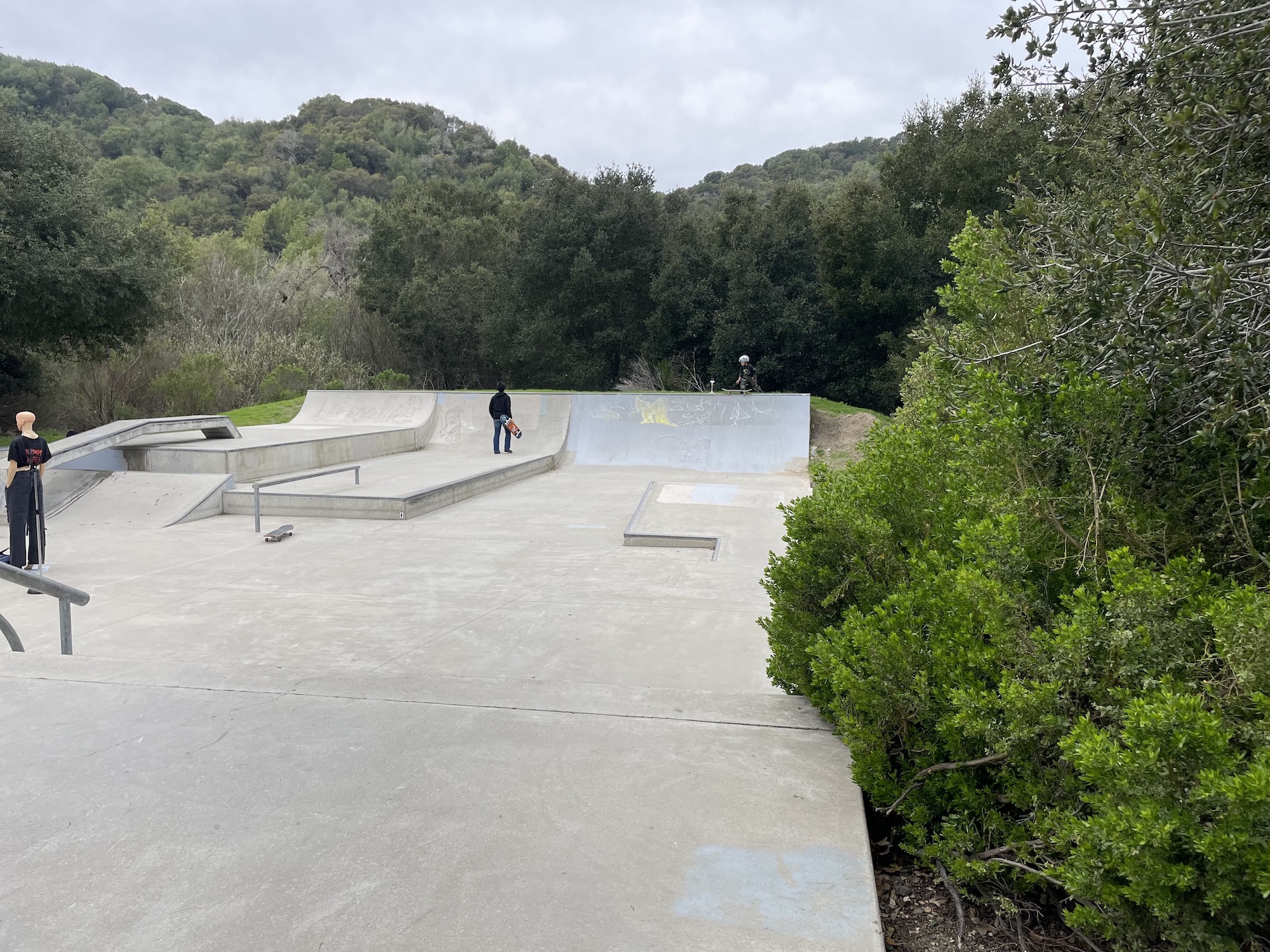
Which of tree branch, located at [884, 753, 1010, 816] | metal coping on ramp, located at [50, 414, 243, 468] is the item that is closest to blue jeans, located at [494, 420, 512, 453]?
metal coping on ramp, located at [50, 414, 243, 468]

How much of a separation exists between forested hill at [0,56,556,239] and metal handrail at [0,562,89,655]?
48.9 m

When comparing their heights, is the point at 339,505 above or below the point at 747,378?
below

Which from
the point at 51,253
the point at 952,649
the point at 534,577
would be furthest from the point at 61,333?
the point at 952,649

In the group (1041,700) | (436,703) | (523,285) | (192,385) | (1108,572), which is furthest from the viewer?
(523,285)

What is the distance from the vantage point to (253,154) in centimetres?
7050

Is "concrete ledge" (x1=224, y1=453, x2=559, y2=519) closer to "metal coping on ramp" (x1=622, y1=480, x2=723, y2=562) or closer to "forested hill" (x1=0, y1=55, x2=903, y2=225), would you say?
"metal coping on ramp" (x1=622, y1=480, x2=723, y2=562)

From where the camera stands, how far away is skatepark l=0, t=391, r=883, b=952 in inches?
89.4

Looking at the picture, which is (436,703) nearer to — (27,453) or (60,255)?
(27,453)

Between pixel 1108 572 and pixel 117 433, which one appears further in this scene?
pixel 117 433

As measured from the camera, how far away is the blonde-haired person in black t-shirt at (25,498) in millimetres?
7254

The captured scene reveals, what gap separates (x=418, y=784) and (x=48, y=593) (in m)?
2.60

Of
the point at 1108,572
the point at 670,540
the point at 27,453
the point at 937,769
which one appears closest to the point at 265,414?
the point at 27,453

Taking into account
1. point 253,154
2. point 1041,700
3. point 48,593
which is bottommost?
point 48,593

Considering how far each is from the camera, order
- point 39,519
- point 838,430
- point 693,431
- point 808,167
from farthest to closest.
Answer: point 808,167 < point 838,430 < point 693,431 < point 39,519
